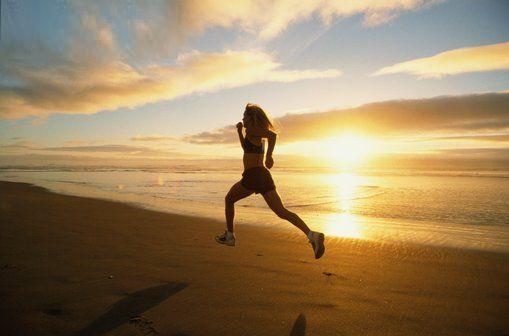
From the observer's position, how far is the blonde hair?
4934mm

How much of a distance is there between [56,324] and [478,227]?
9.86 metres

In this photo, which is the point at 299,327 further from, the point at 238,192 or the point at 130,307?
the point at 238,192

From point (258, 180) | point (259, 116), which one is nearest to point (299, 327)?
point (258, 180)

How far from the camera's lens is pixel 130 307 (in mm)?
3252

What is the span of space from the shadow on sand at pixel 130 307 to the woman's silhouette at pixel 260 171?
1610 mm

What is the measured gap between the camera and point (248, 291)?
377cm

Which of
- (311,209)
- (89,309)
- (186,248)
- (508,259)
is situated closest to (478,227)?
(508,259)

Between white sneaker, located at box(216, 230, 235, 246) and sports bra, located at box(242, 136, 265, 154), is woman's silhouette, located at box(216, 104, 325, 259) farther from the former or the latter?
white sneaker, located at box(216, 230, 235, 246)

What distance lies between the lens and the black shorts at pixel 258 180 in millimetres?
4762

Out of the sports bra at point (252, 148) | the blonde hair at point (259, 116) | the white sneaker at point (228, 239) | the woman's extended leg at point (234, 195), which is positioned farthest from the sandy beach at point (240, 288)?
the blonde hair at point (259, 116)

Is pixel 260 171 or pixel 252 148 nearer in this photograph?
pixel 260 171

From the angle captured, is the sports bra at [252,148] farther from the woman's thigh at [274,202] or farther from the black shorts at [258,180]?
the woman's thigh at [274,202]

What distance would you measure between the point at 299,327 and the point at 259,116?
117 inches

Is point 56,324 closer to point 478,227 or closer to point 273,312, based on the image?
point 273,312
